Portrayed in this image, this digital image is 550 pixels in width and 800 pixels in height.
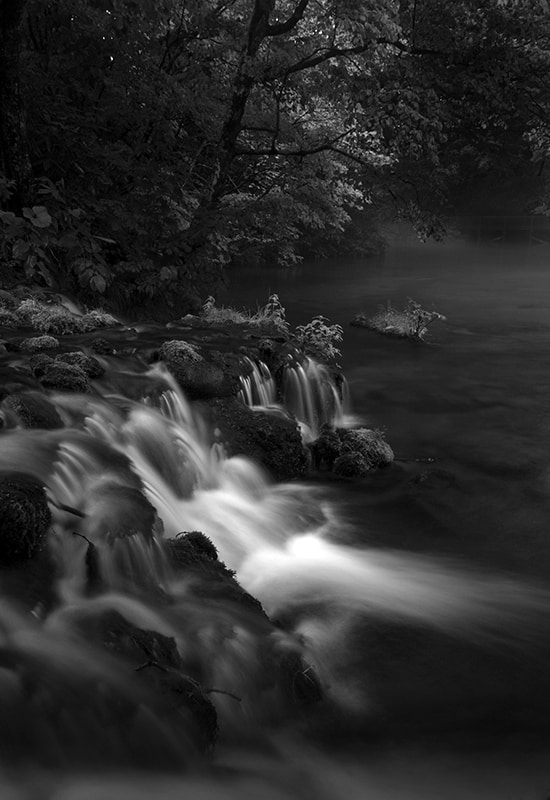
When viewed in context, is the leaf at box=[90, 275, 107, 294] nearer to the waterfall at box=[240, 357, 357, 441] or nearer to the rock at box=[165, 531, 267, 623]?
the waterfall at box=[240, 357, 357, 441]

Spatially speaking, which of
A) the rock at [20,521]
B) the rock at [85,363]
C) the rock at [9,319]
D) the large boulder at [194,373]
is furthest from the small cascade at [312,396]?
the rock at [20,521]

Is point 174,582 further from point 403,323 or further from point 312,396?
point 403,323

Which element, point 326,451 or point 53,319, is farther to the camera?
point 53,319

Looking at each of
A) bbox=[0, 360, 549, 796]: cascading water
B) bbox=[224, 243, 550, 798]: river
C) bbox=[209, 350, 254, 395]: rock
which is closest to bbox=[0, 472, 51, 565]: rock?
bbox=[0, 360, 549, 796]: cascading water

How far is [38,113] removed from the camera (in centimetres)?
1233

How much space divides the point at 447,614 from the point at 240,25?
50.1ft

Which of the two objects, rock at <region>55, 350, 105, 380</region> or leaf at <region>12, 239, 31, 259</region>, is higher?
leaf at <region>12, 239, 31, 259</region>

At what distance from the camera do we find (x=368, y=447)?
8867mm

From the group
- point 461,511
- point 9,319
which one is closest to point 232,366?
point 9,319

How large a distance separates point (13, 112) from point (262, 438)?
22.5 ft

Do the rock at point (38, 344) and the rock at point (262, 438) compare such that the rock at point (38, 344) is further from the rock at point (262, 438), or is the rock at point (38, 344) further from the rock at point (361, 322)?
the rock at point (361, 322)

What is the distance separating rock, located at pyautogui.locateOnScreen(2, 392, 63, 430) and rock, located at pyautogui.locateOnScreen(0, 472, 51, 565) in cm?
161

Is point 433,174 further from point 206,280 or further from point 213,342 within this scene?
point 213,342

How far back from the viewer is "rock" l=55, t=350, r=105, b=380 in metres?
7.94
